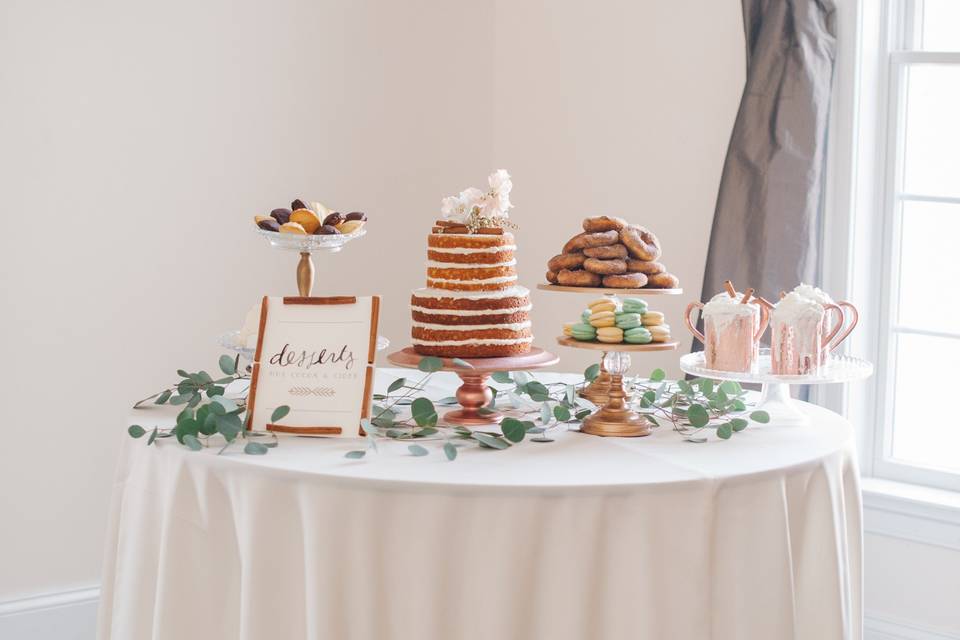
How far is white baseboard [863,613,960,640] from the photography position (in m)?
2.78

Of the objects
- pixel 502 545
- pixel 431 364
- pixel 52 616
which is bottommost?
pixel 52 616

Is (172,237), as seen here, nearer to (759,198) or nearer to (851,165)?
(759,198)

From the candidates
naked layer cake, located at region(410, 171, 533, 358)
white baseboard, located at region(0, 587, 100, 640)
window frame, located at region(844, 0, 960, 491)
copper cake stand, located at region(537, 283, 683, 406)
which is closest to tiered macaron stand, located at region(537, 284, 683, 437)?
copper cake stand, located at region(537, 283, 683, 406)

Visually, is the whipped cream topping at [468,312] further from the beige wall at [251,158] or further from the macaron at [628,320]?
the beige wall at [251,158]

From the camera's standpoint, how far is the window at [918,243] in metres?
2.86

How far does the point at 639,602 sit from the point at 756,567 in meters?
0.19

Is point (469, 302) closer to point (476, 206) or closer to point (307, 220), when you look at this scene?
point (476, 206)

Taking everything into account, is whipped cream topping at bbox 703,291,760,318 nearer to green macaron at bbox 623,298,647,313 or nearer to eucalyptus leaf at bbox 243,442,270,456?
green macaron at bbox 623,298,647,313

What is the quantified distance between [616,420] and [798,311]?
0.39 m

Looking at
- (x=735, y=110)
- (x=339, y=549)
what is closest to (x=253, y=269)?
(x=735, y=110)

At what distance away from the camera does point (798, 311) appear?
1824 mm

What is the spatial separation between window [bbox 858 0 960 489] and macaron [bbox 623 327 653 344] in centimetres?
152

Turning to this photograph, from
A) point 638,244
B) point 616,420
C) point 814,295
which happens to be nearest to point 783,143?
point 814,295

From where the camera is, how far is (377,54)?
11.6 feet
